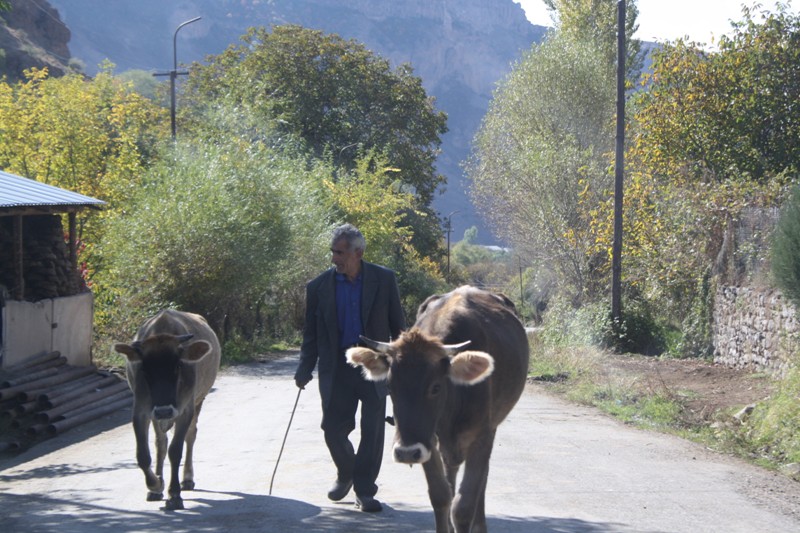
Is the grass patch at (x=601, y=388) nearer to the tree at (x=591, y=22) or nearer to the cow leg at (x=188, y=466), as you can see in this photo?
the cow leg at (x=188, y=466)

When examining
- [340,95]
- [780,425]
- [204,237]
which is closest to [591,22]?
[340,95]

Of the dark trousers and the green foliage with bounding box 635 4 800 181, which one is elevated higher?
the green foliage with bounding box 635 4 800 181

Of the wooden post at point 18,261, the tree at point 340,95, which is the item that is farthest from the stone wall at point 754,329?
the tree at point 340,95

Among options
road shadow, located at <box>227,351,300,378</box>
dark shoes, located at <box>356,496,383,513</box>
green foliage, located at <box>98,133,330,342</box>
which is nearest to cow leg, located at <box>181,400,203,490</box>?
dark shoes, located at <box>356,496,383,513</box>

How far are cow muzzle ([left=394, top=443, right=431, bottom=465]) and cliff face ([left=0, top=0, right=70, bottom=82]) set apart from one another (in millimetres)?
56934

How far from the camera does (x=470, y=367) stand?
243 inches

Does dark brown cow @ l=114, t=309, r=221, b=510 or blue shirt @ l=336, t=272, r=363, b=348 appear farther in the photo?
dark brown cow @ l=114, t=309, r=221, b=510

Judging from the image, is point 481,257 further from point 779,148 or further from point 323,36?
point 779,148

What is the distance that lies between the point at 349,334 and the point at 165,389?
5.45 ft

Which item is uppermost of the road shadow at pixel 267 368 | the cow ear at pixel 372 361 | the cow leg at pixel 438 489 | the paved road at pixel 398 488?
the cow ear at pixel 372 361

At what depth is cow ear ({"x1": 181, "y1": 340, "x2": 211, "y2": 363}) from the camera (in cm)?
863

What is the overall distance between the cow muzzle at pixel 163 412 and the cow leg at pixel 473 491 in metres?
2.74

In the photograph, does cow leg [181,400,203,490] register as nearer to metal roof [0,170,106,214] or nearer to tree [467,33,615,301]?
metal roof [0,170,106,214]

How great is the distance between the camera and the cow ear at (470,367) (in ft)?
20.2
